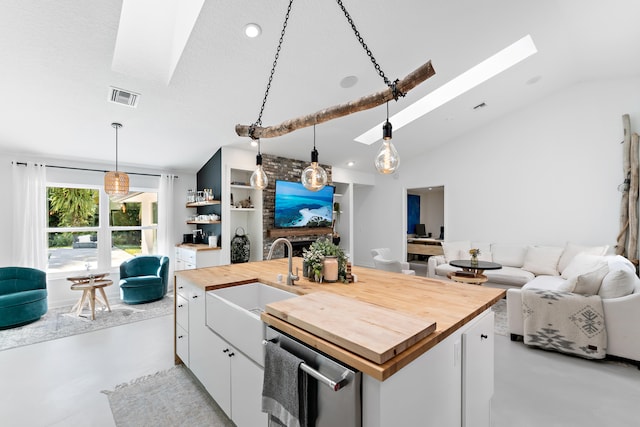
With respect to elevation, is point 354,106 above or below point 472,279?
above

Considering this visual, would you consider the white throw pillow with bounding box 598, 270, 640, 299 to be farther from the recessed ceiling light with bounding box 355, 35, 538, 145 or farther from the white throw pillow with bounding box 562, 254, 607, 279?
the recessed ceiling light with bounding box 355, 35, 538, 145

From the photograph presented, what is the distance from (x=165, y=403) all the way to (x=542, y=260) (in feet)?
18.4

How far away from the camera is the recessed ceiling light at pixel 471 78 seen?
3.82m

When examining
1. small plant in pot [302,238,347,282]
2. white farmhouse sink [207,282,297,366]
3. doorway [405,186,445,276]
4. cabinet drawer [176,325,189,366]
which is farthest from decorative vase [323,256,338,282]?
doorway [405,186,445,276]

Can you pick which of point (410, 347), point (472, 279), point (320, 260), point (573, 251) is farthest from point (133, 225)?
point (573, 251)

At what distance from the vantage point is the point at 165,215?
530 centimetres

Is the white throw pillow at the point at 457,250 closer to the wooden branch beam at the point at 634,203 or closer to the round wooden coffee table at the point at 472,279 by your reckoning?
the round wooden coffee table at the point at 472,279

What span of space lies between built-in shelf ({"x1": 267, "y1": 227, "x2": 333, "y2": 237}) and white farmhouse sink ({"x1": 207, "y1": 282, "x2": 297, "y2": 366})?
9.81ft

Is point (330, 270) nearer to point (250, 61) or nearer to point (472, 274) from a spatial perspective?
point (250, 61)

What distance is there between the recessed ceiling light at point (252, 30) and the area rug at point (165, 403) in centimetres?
315

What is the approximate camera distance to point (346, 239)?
7082 mm

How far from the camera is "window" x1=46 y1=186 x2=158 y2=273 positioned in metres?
4.58

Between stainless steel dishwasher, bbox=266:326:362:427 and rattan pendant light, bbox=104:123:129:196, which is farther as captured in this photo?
rattan pendant light, bbox=104:123:129:196

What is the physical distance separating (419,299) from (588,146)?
528 centimetres
